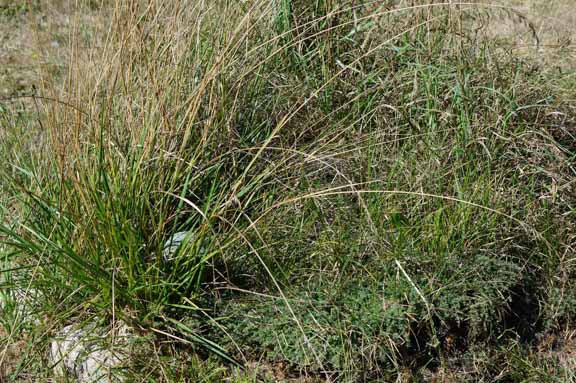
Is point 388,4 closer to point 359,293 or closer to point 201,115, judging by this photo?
point 201,115

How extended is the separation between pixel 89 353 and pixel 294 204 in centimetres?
107

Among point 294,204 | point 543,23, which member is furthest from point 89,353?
point 543,23

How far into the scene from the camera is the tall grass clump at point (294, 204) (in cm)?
326

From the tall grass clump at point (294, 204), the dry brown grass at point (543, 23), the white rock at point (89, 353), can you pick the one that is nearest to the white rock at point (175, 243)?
the tall grass clump at point (294, 204)

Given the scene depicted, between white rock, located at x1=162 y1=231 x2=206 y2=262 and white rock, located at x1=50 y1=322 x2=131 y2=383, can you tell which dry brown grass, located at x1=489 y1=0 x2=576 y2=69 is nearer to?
white rock, located at x1=162 y1=231 x2=206 y2=262

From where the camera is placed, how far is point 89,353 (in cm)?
321

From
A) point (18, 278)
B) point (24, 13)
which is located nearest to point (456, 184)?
point (18, 278)

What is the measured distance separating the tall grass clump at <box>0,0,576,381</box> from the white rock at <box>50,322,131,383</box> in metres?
0.08

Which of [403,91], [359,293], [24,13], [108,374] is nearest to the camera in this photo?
[108,374]

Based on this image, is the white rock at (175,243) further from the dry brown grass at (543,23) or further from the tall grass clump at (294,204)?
the dry brown grass at (543,23)

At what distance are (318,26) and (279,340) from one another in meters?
1.86

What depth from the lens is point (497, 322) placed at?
347 cm

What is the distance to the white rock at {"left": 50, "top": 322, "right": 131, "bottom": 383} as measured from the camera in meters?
3.20

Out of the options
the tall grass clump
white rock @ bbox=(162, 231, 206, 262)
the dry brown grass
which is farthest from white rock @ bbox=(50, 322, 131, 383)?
the dry brown grass
